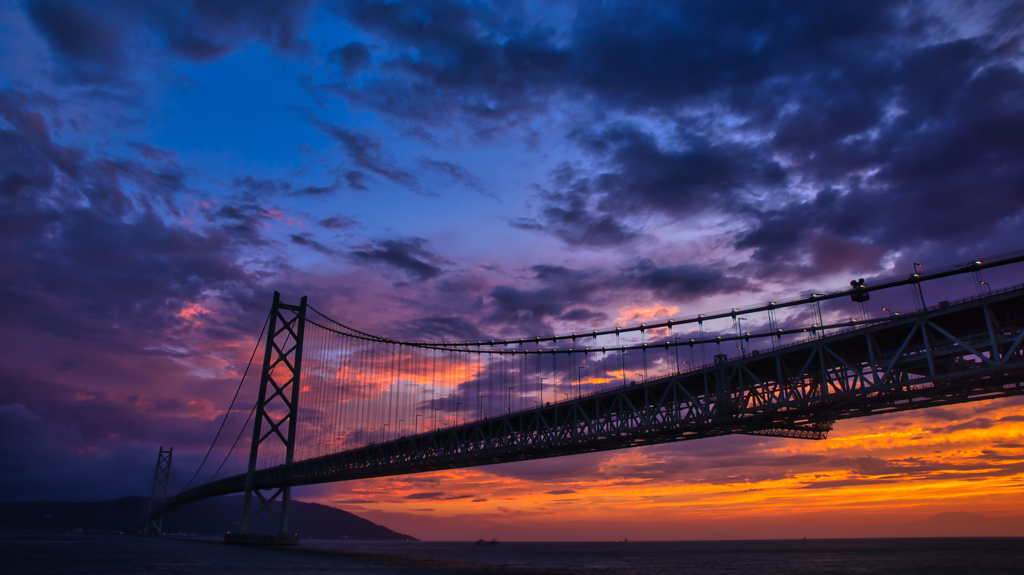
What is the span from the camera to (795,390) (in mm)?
33469

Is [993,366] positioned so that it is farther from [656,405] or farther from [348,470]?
[348,470]

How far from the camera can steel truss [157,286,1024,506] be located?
26.9m

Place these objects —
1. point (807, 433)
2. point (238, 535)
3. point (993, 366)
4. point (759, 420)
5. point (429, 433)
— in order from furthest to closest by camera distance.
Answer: point (238, 535) < point (429, 433) < point (807, 433) < point (759, 420) < point (993, 366)

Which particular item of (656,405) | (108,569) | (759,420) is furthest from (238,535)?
(759,420)

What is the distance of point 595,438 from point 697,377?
9.12 metres

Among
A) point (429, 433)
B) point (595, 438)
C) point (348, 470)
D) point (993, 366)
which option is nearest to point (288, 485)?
point (348, 470)

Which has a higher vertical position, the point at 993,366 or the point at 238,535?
the point at 993,366

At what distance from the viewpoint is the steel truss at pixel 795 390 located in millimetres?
26859

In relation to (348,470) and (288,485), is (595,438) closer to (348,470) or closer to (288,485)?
(348,470)

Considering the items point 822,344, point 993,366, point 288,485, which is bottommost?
point 288,485

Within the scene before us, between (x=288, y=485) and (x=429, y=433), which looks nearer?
(x=429, y=433)

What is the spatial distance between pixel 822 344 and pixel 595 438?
17672 mm

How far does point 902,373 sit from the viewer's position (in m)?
29.6

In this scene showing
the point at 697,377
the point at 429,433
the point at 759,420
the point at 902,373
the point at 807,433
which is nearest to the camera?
the point at 902,373
